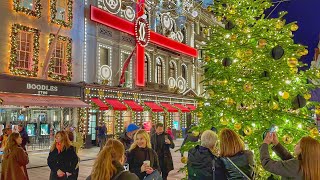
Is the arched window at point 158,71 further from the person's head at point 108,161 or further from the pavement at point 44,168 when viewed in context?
the person's head at point 108,161

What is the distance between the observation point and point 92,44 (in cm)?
2347

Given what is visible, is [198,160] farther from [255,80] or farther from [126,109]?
[126,109]

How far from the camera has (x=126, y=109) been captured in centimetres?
2462

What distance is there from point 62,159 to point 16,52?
13.8m

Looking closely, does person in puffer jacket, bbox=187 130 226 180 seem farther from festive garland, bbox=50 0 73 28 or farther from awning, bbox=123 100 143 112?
awning, bbox=123 100 143 112

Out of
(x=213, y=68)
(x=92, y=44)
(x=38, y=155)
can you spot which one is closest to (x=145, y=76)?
(x=92, y=44)

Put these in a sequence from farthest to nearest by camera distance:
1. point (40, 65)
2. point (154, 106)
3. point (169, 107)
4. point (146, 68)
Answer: point (169, 107) → point (146, 68) → point (154, 106) → point (40, 65)

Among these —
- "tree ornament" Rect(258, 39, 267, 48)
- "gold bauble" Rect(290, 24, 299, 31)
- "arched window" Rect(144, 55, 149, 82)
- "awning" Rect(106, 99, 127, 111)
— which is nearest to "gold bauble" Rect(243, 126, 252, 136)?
"tree ornament" Rect(258, 39, 267, 48)

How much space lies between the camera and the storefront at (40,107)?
18172mm

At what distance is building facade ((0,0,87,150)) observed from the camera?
18.3m

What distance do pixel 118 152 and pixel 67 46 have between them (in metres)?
18.9

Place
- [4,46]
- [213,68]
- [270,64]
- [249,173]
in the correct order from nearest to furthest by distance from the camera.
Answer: [249,173]
[270,64]
[213,68]
[4,46]

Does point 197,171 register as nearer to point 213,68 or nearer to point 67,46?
point 213,68

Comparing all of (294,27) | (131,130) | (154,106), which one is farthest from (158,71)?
(131,130)
